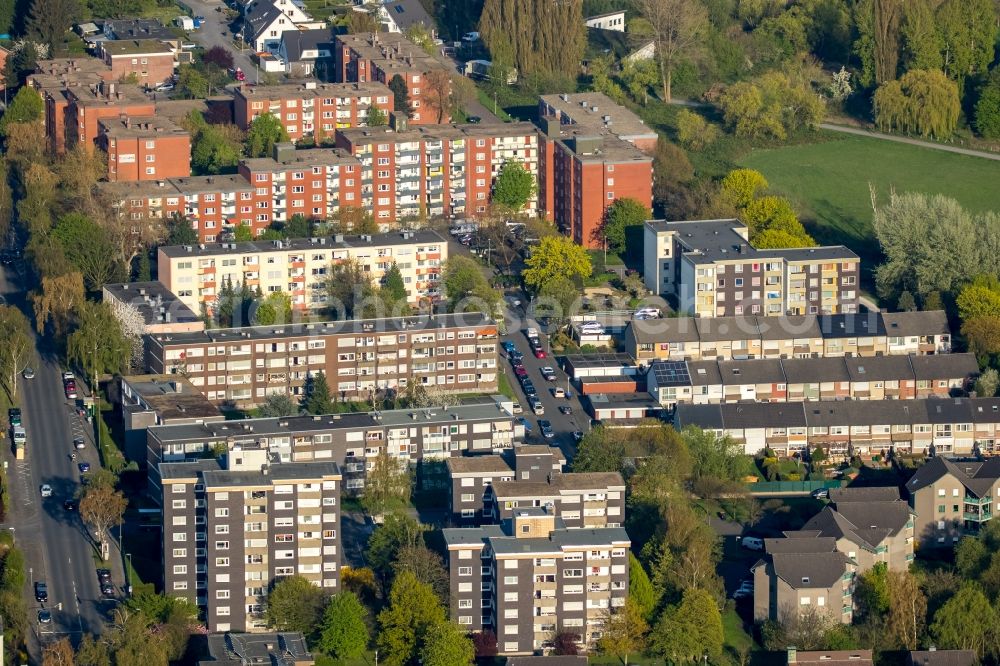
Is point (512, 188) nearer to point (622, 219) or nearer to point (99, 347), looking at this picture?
point (622, 219)

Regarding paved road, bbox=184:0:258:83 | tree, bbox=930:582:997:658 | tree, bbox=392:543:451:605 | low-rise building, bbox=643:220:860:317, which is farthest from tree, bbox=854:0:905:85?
tree, bbox=392:543:451:605

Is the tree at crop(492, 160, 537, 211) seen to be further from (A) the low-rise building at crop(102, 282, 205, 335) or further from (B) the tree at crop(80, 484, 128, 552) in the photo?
(B) the tree at crop(80, 484, 128, 552)

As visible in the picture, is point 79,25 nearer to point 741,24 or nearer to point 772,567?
point 741,24

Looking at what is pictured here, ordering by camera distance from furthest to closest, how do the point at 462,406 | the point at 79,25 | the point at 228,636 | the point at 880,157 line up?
A: the point at 79,25 < the point at 880,157 < the point at 462,406 < the point at 228,636

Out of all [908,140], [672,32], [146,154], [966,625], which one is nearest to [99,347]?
[146,154]

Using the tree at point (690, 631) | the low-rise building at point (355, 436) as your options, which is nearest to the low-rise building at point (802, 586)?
the tree at point (690, 631)

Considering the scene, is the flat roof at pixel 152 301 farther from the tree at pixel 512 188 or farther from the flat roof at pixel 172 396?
the tree at pixel 512 188

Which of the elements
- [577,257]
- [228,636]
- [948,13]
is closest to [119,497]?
[228,636]

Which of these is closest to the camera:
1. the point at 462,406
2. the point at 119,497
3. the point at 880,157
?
the point at 119,497
